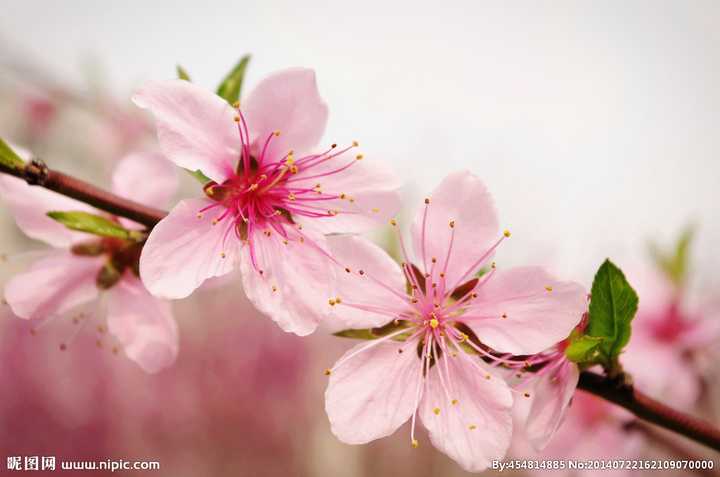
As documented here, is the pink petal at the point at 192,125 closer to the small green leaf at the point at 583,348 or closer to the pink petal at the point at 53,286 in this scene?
the pink petal at the point at 53,286

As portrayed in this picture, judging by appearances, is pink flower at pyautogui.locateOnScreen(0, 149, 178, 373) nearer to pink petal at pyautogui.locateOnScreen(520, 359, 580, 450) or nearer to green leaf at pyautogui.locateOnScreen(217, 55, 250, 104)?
green leaf at pyautogui.locateOnScreen(217, 55, 250, 104)

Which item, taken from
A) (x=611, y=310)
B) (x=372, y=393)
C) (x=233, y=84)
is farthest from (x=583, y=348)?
(x=233, y=84)

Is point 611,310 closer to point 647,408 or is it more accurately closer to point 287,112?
point 647,408

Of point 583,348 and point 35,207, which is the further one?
point 35,207

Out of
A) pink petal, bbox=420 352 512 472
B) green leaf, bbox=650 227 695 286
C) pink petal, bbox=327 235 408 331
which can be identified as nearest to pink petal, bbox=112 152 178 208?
pink petal, bbox=327 235 408 331

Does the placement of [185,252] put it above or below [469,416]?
above

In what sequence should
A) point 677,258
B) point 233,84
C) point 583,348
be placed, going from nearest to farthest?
point 583,348, point 233,84, point 677,258
